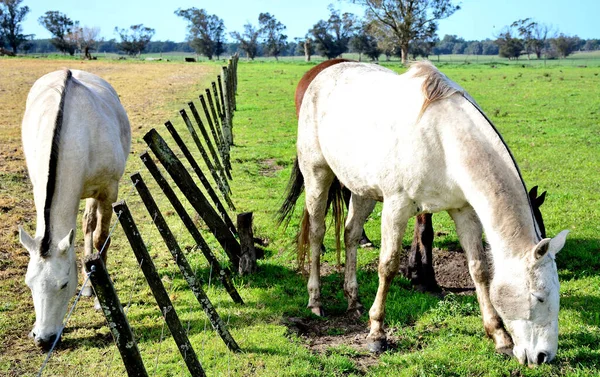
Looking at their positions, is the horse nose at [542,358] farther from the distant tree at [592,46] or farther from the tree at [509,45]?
the distant tree at [592,46]

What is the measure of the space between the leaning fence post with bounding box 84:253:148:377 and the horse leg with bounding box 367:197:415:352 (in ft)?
7.46

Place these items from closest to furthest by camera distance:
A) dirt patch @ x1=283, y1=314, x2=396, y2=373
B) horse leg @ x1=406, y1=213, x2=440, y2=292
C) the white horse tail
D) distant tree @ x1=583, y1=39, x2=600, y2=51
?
dirt patch @ x1=283, y1=314, x2=396, y2=373 → horse leg @ x1=406, y1=213, x2=440, y2=292 → the white horse tail → distant tree @ x1=583, y1=39, x2=600, y2=51

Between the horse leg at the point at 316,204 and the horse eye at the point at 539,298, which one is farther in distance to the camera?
the horse leg at the point at 316,204

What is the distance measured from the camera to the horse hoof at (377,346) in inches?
177

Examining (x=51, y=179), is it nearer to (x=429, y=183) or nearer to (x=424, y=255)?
(x=429, y=183)

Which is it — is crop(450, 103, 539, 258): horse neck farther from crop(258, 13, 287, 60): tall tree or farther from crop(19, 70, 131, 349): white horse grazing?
crop(258, 13, 287, 60): tall tree

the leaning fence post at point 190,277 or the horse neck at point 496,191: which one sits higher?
the horse neck at point 496,191

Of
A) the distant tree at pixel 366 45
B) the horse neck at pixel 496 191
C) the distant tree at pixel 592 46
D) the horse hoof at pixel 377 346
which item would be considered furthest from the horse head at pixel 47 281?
the distant tree at pixel 592 46

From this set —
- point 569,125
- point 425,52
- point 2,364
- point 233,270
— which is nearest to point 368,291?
point 233,270

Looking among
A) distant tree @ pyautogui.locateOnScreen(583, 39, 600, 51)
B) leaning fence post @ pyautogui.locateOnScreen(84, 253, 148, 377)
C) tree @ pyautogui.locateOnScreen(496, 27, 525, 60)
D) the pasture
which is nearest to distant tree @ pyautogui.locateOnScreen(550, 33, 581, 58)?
tree @ pyautogui.locateOnScreen(496, 27, 525, 60)

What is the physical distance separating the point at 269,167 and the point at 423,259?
6.38 m

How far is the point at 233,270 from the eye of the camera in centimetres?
634

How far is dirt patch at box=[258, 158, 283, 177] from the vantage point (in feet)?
36.5

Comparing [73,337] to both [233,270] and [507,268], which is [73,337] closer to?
[233,270]
